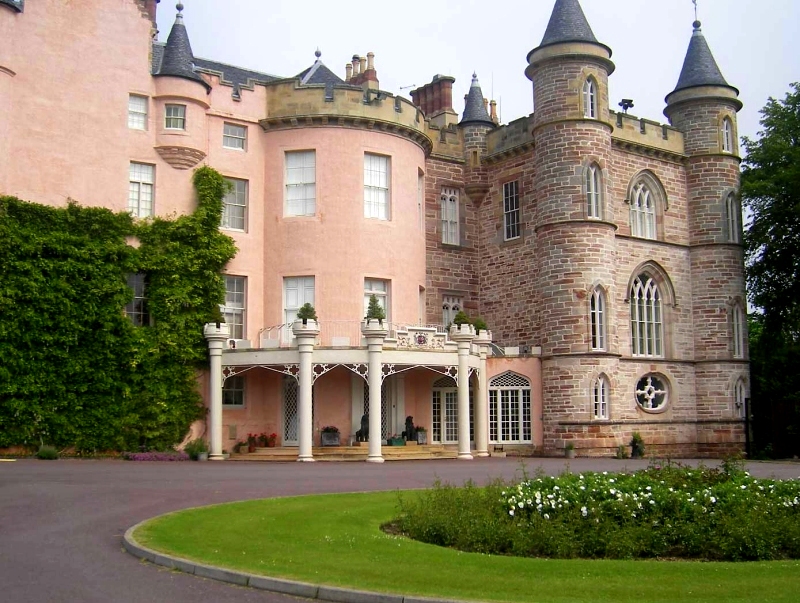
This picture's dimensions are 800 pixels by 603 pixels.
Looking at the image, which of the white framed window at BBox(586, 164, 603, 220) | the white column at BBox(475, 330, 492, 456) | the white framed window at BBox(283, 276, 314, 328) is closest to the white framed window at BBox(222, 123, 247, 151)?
the white framed window at BBox(283, 276, 314, 328)

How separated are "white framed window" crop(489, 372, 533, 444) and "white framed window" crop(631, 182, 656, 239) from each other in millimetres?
7675

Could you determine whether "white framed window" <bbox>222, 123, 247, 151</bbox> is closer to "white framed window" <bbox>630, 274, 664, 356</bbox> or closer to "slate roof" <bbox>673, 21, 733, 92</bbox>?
"white framed window" <bbox>630, 274, 664, 356</bbox>

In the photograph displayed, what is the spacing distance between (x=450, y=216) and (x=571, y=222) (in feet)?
18.6

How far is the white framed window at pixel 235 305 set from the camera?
31.1 metres

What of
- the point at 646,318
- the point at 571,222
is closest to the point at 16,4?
the point at 571,222

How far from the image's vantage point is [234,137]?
3178 cm

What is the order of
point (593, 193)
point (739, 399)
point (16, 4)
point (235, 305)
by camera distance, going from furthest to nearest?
point (739, 399), point (593, 193), point (235, 305), point (16, 4)

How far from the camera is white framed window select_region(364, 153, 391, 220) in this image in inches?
1276

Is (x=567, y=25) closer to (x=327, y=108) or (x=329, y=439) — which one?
(x=327, y=108)

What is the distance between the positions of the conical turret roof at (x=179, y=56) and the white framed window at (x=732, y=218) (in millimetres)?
20153

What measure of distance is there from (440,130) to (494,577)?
93.9 ft

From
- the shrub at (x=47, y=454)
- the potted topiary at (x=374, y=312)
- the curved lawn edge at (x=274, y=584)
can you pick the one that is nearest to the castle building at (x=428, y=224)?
the potted topiary at (x=374, y=312)

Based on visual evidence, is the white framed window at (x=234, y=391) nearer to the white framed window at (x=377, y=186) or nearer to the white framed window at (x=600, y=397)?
the white framed window at (x=377, y=186)

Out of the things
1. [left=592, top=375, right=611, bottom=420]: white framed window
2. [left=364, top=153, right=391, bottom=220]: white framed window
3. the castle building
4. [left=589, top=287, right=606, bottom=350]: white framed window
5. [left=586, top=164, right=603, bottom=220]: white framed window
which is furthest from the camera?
[left=586, top=164, right=603, bottom=220]: white framed window
